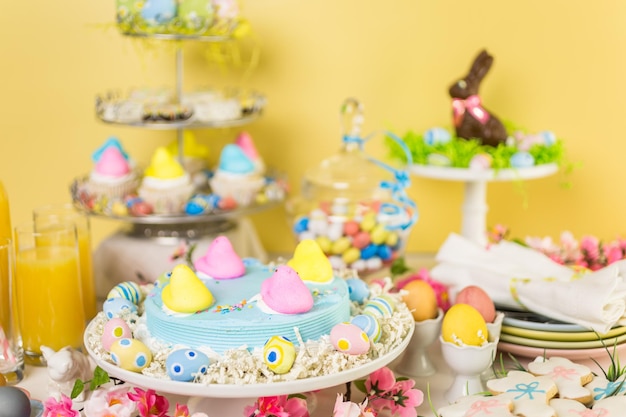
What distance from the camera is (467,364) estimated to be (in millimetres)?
1084

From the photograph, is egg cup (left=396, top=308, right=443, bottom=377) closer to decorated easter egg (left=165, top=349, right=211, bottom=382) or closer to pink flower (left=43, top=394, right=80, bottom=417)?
decorated easter egg (left=165, top=349, right=211, bottom=382)

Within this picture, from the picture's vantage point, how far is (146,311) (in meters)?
1.06

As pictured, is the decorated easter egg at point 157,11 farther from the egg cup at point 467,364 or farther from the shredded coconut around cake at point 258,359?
the egg cup at point 467,364

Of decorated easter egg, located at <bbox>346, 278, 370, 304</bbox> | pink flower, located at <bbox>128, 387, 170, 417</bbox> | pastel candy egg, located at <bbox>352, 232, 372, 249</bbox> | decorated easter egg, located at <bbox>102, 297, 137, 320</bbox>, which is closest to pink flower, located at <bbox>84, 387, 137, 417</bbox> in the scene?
pink flower, located at <bbox>128, 387, 170, 417</bbox>

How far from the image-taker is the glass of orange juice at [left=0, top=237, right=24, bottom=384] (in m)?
1.15

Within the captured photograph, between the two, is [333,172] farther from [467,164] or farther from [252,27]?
[252,27]

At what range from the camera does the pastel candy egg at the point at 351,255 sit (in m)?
1.48

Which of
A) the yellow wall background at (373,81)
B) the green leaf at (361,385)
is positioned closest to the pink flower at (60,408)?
the green leaf at (361,385)

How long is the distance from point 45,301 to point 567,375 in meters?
0.75

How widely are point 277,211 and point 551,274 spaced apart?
95 centimetres

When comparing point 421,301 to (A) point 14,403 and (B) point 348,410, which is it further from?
(A) point 14,403

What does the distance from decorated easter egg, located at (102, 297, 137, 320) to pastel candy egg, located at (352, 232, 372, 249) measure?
49 centimetres

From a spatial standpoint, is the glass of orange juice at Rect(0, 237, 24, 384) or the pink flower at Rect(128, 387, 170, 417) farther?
the glass of orange juice at Rect(0, 237, 24, 384)

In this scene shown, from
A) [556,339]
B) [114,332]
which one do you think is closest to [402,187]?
[556,339]
